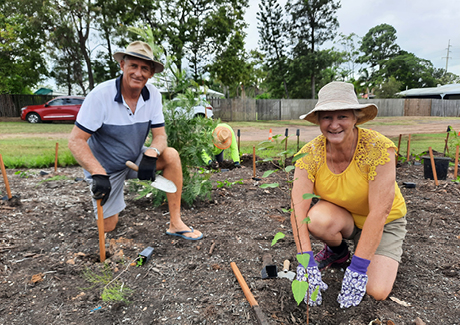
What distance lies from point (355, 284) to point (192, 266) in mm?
1057

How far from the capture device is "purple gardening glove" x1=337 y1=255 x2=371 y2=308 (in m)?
1.53

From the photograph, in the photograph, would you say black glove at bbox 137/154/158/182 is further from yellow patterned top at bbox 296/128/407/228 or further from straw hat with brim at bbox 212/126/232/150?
straw hat with brim at bbox 212/126/232/150

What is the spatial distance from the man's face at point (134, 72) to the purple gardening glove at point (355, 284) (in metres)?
2.06

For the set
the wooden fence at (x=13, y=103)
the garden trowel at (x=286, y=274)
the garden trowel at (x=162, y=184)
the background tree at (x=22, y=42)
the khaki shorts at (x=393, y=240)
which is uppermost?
the background tree at (x=22, y=42)

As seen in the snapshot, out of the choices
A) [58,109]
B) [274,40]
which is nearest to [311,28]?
[274,40]

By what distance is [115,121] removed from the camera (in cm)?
228

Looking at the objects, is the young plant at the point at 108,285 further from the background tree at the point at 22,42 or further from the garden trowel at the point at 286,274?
the background tree at the point at 22,42

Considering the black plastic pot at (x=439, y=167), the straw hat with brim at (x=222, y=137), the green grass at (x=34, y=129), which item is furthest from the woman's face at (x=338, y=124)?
the green grass at (x=34, y=129)

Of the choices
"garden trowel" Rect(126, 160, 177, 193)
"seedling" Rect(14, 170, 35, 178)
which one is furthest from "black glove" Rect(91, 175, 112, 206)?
"seedling" Rect(14, 170, 35, 178)

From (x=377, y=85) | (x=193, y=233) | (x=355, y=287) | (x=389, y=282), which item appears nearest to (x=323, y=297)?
(x=355, y=287)

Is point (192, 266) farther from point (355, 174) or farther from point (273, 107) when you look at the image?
point (273, 107)

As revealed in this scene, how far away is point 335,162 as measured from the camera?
1768 mm

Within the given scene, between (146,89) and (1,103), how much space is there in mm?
19844

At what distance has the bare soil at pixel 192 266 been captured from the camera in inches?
59.0
